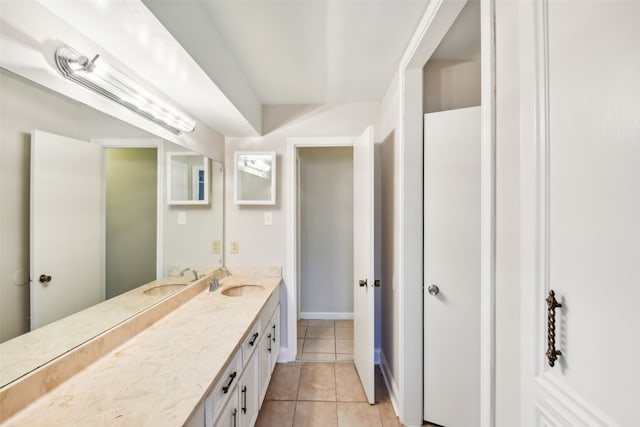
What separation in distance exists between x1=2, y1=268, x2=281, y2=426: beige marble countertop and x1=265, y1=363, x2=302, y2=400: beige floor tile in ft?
2.86

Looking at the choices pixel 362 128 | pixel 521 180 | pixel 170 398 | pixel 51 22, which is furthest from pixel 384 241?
Result: pixel 51 22

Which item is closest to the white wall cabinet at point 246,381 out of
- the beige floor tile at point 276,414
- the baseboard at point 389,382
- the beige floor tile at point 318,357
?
the beige floor tile at point 276,414

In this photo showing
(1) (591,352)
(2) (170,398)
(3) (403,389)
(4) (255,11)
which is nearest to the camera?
(1) (591,352)

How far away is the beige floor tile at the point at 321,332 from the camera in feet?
8.96

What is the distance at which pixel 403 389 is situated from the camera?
155 centimetres

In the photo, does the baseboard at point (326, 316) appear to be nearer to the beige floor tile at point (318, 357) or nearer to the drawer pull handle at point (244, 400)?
the beige floor tile at point (318, 357)

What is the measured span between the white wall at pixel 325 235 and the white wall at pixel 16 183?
2451 millimetres

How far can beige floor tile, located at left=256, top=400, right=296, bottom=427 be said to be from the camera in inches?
63.0

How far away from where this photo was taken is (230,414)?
111cm

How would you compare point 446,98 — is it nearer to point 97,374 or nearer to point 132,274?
point 132,274

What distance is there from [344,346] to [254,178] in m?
1.89

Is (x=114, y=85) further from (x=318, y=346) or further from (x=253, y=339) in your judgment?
(x=318, y=346)

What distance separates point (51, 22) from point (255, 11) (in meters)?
0.78

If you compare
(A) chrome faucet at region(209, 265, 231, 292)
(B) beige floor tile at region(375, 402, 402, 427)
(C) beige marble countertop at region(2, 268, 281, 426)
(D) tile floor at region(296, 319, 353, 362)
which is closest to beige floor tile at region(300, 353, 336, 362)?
(D) tile floor at region(296, 319, 353, 362)
